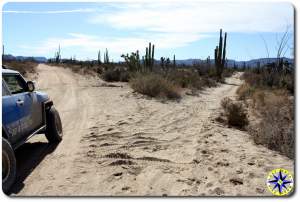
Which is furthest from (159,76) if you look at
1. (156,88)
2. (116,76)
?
(116,76)

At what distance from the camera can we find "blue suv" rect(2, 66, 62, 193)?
5.17m

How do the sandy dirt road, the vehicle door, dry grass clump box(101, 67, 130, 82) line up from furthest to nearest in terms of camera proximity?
dry grass clump box(101, 67, 130, 82)
the vehicle door
the sandy dirt road

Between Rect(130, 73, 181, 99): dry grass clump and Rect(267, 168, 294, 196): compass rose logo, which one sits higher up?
Rect(130, 73, 181, 99): dry grass clump

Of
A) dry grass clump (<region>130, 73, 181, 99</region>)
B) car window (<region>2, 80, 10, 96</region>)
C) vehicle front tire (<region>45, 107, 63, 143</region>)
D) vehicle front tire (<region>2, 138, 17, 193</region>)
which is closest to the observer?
vehicle front tire (<region>2, 138, 17, 193</region>)

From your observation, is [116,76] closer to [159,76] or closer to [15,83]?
[159,76]

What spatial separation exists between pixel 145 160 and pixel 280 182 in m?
2.13

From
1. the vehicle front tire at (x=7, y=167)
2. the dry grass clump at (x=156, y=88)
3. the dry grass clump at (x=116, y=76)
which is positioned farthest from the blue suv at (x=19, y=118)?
the dry grass clump at (x=116, y=76)

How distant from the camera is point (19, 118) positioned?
6074 mm

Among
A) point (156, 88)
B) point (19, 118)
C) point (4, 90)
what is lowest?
point (156, 88)

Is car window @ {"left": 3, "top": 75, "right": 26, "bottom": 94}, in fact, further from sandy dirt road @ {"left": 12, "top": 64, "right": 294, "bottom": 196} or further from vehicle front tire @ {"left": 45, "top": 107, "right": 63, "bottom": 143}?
sandy dirt road @ {"left": 12, "top": 64, "right": 294, "bottom": 196}

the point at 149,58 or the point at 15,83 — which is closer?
the point at 15,83

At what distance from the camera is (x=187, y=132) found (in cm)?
905

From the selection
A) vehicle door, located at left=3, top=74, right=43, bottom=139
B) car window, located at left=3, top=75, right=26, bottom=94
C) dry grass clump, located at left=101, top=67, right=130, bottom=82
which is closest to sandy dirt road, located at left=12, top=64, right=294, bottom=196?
vehicle door, located at left=3, top=74, right=43, bottom=139

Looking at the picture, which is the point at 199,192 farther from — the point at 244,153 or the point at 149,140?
the point at 149,140
